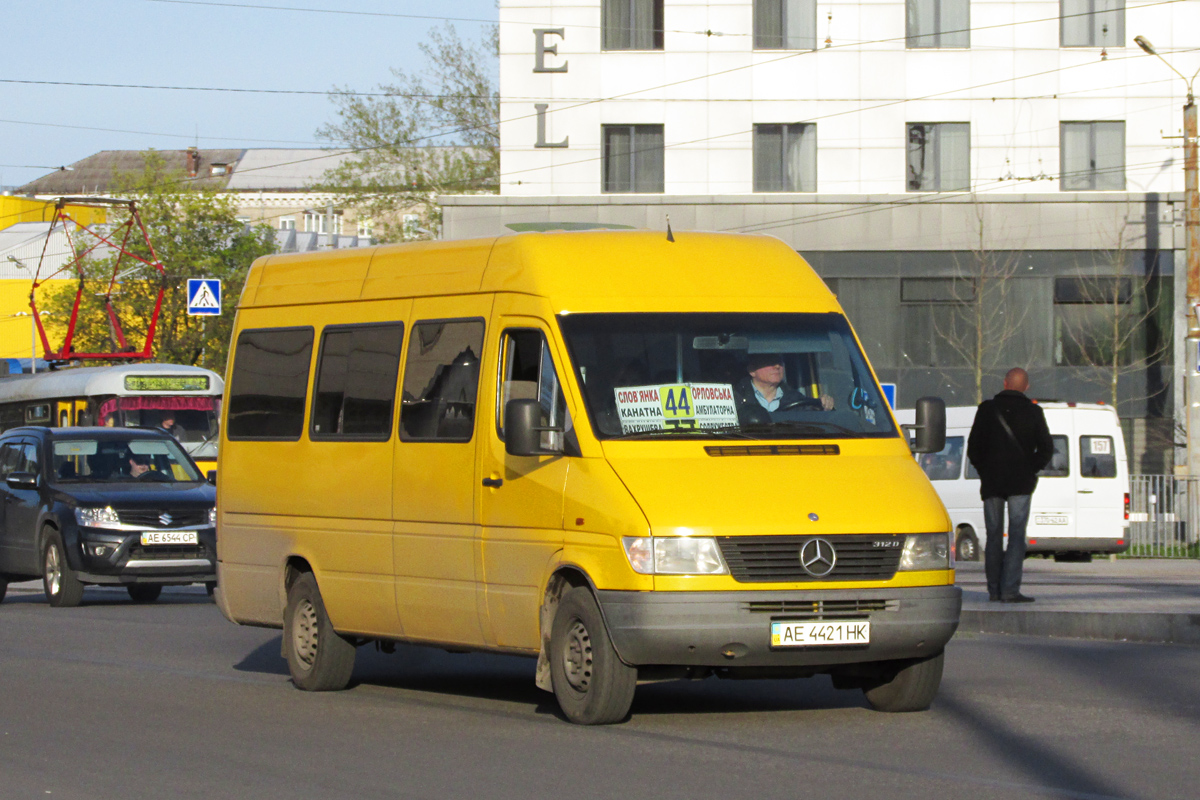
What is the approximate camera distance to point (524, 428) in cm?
895

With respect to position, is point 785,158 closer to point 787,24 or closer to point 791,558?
point 787,24

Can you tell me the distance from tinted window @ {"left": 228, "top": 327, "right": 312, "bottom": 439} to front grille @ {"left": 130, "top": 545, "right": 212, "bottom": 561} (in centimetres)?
716

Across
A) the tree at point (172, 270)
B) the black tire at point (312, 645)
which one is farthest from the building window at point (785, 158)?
the black tire at point (312, 645)

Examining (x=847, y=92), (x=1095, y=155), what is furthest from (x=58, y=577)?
(x=1095, y=155)

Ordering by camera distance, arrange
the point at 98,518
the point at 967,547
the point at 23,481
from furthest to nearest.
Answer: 1. the point at 967,547
2. the point at 23,481
3. the point at 98,518

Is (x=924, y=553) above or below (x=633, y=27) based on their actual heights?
below

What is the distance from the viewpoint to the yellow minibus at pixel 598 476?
858 cm

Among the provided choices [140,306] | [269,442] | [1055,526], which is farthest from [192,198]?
[269,442]

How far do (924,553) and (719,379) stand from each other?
4.52 feet

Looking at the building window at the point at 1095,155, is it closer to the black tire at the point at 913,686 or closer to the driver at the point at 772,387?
the driver at the point at 772,387

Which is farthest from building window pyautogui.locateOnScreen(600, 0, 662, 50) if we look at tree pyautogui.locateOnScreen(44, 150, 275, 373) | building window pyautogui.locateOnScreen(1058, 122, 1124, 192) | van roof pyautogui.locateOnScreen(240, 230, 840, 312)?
van roof pyautogui.locateOnScreen(240, 230, 840, 312)

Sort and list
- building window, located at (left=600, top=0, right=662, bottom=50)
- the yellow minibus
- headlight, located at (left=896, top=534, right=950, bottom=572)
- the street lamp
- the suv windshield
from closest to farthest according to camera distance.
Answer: the yellow minibus < headlight, located at (left=896, top=534, right=950, bottom=572) < the suv windshield < the street lamp < building window, located at (left=600, top=0, right=662, bottom=50)

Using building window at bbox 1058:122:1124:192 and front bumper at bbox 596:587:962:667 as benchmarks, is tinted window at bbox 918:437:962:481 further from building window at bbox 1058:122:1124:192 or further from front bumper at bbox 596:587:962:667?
front bumper at bbox 596:587:962:667

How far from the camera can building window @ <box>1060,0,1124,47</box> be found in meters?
38.8
